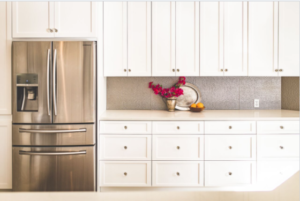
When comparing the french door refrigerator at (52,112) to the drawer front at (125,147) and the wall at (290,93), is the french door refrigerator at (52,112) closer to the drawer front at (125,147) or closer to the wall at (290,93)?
the drawer front at (125,147)

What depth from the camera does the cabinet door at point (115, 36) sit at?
106 inches

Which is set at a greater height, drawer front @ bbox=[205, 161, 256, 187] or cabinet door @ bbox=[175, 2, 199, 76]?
cabinet door @ bbox=[175, 2, 199, 76]

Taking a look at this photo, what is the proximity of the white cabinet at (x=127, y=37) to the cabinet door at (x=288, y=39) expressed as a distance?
1.60 metres

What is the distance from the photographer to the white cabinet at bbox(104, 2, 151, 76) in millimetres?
2691

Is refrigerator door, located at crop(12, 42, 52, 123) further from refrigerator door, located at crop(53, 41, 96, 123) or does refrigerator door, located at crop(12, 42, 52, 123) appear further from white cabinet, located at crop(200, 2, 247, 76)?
white cabinet, located at crop(200, 2, 247, 76)

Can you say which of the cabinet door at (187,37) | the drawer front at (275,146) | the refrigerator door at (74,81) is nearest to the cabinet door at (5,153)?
the refrigerator door at (74,81)

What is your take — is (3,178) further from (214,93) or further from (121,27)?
(214,93)

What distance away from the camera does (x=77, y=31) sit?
93.9 inches

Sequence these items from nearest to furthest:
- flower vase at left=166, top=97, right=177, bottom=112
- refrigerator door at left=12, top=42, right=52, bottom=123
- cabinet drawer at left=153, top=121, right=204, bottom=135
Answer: refrigerator door at left=12, top=42, right=52, bottom=123, cabinet drawer at left=153, top=121, right=204, bottom=135, flower vase at left=166, top=97, right=177, bottom=112

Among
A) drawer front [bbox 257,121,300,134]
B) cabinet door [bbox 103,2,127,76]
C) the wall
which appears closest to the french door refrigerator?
cabinet door [bbox 103,2,127,76]

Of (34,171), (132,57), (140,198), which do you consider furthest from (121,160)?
(140,198)

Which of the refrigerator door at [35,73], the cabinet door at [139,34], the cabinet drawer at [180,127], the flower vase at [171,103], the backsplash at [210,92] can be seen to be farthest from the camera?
the backsplash at [210,92]

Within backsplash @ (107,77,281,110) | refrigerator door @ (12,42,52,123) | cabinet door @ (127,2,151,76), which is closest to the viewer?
refrigerator door @ (12,42,52,123)

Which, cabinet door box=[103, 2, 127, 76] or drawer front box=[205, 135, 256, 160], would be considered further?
cabinet door box=[103, 2, 127, 76]
